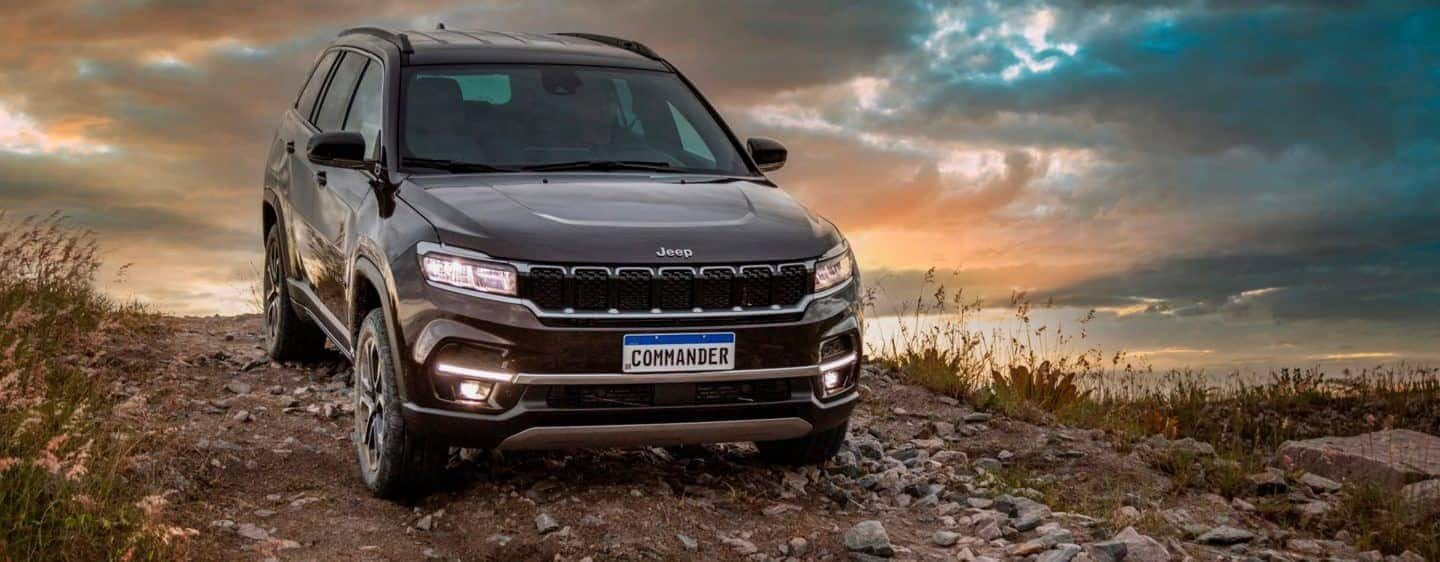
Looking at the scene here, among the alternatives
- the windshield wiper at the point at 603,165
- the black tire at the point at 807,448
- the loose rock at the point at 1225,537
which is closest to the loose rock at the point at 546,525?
the black tire at the point at 807,448

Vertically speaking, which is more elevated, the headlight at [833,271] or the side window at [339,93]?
the side window at [339,93]

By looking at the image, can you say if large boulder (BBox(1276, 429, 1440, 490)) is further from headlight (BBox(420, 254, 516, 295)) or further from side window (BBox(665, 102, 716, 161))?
headlight (BBox(420, 254, 516, 295))

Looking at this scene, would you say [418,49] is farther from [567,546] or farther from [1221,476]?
[1221,476]

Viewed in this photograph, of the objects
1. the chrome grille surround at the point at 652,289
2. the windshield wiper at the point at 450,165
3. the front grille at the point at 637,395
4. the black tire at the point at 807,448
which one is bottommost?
the black tire at the point at 807,448

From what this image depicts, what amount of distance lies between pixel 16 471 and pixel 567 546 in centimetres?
213

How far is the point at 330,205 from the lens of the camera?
7.43m

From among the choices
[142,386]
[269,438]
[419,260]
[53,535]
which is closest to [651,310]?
[419,260]

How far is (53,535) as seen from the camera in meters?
5.28

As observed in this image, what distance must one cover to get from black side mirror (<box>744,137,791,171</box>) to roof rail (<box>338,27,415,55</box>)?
5.94 feet

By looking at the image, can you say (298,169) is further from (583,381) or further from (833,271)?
(833,271)

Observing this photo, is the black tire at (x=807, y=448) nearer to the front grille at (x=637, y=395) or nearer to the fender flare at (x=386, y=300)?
the front grille at (x=637, y=395)

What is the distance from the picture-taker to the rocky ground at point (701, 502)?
5.95 m

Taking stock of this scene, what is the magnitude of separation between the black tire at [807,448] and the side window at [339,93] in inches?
120

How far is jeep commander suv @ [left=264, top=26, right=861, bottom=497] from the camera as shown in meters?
5.59
